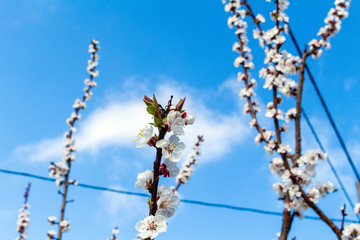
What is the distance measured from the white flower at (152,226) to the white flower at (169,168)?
0.54 ft

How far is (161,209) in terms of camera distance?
4.01 feet

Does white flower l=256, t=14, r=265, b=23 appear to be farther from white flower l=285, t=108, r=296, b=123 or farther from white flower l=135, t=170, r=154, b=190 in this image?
white flower l=135, t=170, r=154, b=190

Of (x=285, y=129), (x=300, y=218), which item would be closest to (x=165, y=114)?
(x=300, y=218)

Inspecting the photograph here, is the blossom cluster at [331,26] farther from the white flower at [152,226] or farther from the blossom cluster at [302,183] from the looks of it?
the white flower at [152,226]

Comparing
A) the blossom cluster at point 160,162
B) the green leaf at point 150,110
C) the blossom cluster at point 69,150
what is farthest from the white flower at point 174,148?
the blossom cluster at point 69,150

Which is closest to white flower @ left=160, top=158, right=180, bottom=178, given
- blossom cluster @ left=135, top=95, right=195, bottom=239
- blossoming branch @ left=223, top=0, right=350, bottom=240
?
blossom cluster @ left=135, top=95, right=195, bottom=239

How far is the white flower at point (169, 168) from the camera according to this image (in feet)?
4.18

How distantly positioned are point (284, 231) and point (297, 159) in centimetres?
71

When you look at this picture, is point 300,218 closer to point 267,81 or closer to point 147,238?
point 267,81

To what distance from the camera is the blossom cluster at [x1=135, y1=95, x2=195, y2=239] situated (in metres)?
A: 1.18

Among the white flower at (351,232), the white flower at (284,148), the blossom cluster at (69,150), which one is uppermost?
the blossom cluster at (69,150)

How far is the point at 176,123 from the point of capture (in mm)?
1235

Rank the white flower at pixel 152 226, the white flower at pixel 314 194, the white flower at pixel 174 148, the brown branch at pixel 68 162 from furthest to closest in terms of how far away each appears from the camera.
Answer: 1. the brown branch at pixel 68 162
2. the white flower at pixel 314 194
3. the white flower at pixel 174 148
4. the white flower at pixel 152 226

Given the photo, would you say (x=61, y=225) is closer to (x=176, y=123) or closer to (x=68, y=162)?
(x=68, y=162)
